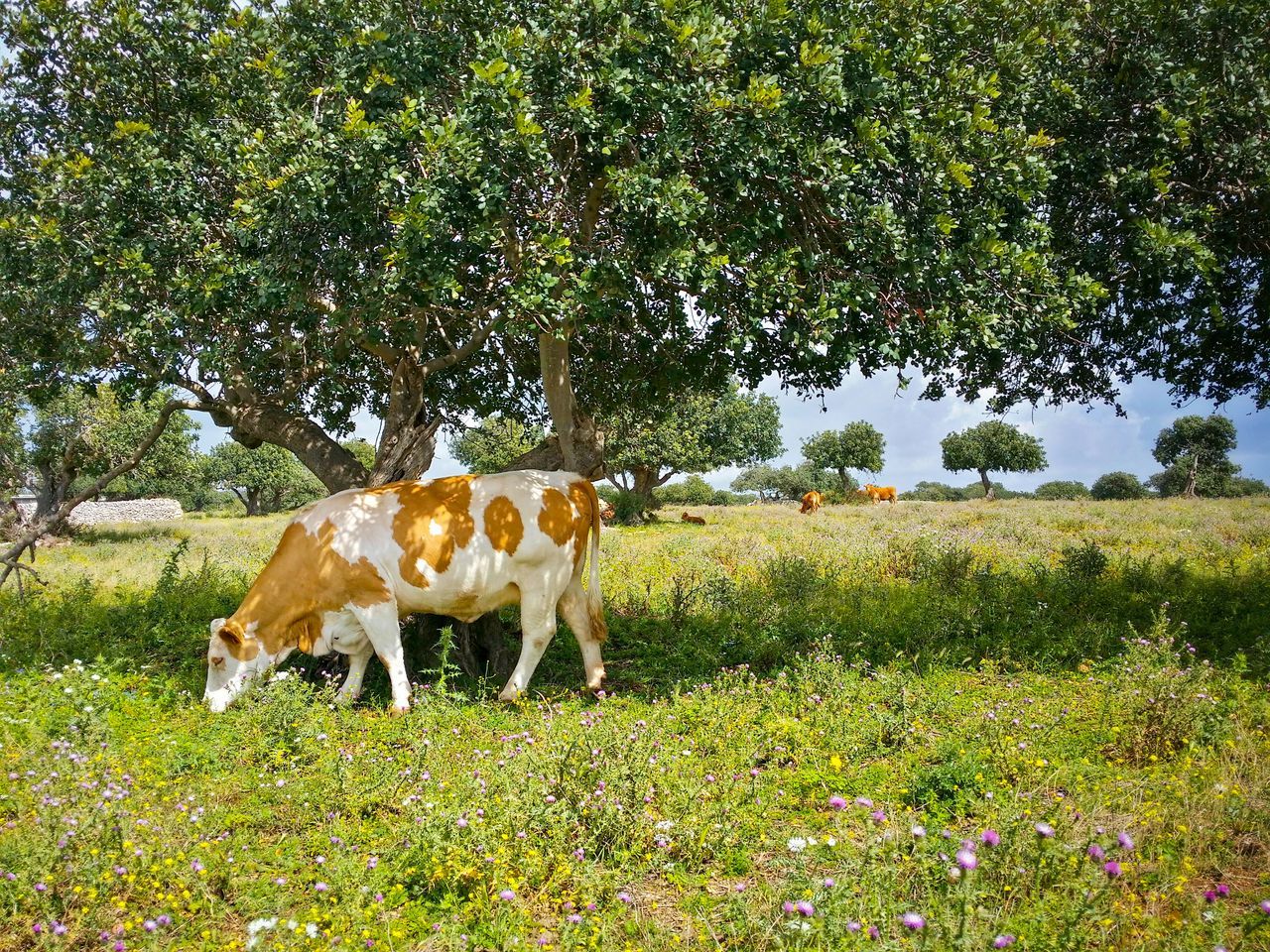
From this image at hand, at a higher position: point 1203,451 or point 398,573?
point 1203,451

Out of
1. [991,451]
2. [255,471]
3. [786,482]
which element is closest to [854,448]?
[991,451]

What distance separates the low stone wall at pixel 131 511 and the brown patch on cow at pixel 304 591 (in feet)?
164

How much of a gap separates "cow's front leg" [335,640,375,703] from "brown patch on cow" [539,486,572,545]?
2.49 meters

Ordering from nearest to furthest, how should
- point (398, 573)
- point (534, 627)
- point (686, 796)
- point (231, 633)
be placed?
point (686, 796)
point (231, 633)
point (398, 573)
point (534, 627)

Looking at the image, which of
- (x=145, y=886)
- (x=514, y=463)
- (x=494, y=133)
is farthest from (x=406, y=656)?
(x=494, y=133)

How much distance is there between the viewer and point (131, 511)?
177ft

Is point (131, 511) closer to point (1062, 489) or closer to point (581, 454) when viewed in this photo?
point (581, 454)

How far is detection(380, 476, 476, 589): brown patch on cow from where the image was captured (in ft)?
27.2

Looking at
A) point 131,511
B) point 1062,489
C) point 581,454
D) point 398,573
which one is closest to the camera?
point 398,573

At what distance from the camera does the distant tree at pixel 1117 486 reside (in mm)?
78869

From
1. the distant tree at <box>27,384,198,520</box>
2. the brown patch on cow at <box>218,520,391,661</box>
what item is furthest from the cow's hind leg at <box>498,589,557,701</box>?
the distant tree at <box>27,384,198,520</box>

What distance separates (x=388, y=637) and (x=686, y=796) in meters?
4.26

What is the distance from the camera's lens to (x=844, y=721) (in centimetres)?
671

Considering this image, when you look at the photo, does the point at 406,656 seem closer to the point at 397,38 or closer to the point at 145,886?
the point at 145,886
